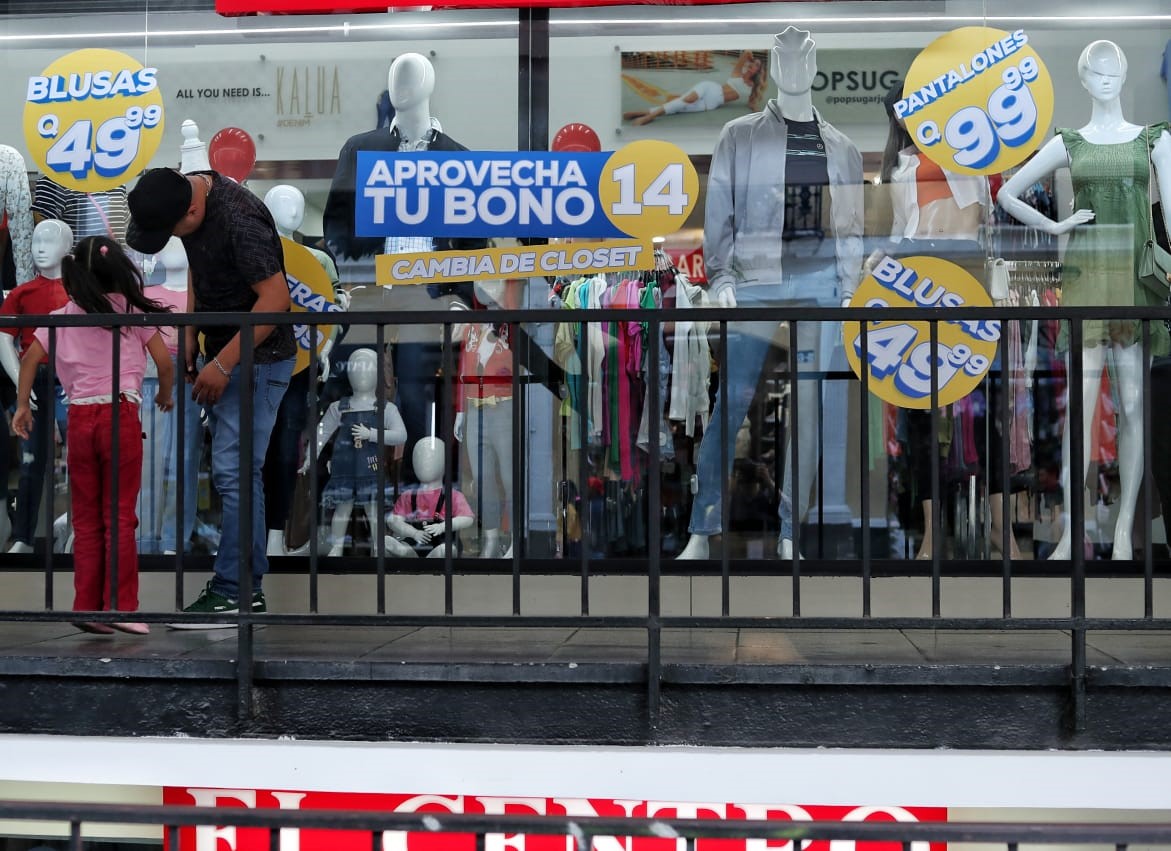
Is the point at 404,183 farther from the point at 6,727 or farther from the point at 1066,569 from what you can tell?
the point at 1066,569

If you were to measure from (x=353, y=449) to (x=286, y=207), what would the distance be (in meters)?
1.27

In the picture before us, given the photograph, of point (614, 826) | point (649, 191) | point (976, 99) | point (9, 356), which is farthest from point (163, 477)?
point (976, 99)

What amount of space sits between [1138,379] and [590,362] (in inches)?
97.8

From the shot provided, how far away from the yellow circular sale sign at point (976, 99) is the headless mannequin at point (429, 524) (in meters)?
2.74

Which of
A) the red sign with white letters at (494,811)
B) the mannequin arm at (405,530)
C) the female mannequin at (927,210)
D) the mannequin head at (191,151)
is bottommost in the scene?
the red sign with white letters at (494,811)

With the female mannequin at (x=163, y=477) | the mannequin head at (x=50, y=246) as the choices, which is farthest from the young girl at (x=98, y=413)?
the mannequin head at (x=50, y=246)

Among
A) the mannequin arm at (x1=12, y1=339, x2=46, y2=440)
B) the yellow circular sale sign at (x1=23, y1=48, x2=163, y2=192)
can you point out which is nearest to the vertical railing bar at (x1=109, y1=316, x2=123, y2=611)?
the mannequin arm at (x1=12, y1=339, x2=46, y2=440)

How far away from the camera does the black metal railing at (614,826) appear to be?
213 cm

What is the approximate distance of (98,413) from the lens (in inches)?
167

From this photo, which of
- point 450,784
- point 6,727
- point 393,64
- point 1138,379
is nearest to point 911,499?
point 1138,379

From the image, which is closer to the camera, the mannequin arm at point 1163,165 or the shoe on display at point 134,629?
the shoe on display at point 134,629

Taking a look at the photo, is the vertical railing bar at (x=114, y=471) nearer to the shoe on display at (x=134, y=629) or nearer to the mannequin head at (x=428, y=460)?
the shoe on display at (x=134, y=629)

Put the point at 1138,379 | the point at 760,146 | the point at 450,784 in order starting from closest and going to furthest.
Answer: the point at 450,784, the point at 1138,379, the point at 760,146

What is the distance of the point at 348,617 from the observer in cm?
349
